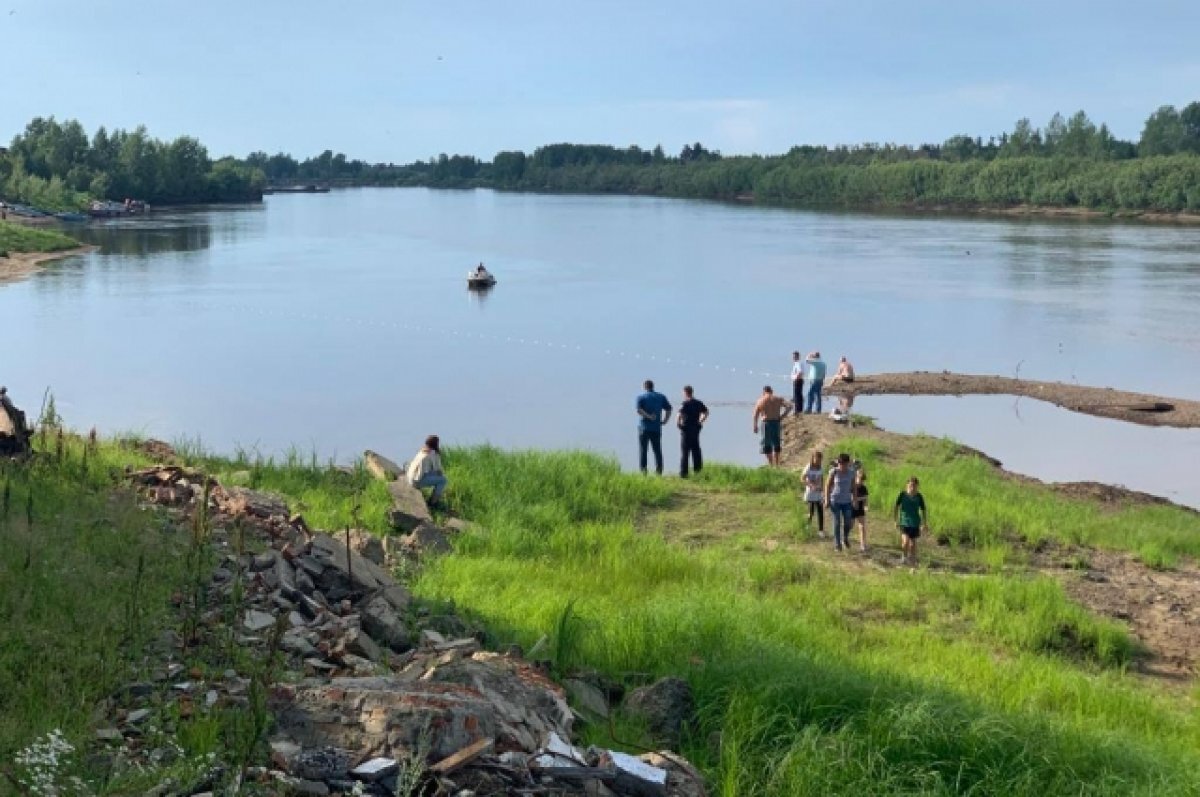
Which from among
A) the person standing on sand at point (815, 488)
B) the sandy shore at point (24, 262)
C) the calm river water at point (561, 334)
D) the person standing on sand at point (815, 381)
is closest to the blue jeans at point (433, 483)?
the person standing on sand at point (815, 488)

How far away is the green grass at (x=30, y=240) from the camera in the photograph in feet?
208

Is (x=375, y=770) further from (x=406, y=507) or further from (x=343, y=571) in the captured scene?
(x=406, y=507)

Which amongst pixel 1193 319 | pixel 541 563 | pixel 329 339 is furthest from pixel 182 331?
pixel 1193 319

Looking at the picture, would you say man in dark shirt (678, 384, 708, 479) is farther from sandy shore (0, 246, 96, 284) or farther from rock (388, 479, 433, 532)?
sandy shore (0, 246, 96, 284)

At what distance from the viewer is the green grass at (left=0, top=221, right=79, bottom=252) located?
6341cm

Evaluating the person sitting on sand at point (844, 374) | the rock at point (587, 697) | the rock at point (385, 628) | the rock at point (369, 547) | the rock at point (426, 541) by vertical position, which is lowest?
the person sitting on sand at point (844, 374)

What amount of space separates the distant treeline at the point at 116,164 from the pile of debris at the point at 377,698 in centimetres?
10927

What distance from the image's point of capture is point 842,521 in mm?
14430

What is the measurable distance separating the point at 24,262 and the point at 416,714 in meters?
59.6

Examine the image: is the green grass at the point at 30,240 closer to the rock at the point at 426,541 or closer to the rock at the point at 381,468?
the rock at the point at 381,468

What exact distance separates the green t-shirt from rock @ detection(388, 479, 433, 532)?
5.42m

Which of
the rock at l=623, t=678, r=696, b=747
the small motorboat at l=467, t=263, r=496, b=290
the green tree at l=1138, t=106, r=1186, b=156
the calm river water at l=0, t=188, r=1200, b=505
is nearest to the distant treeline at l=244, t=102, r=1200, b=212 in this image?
the green tree at l=1138, t=106, r=1186, b=156

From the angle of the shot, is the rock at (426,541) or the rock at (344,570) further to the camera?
the rock at (426,541)

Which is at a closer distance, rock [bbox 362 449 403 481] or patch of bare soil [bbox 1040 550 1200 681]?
patch of bare soil [bbox 1040 550 1200 681]
